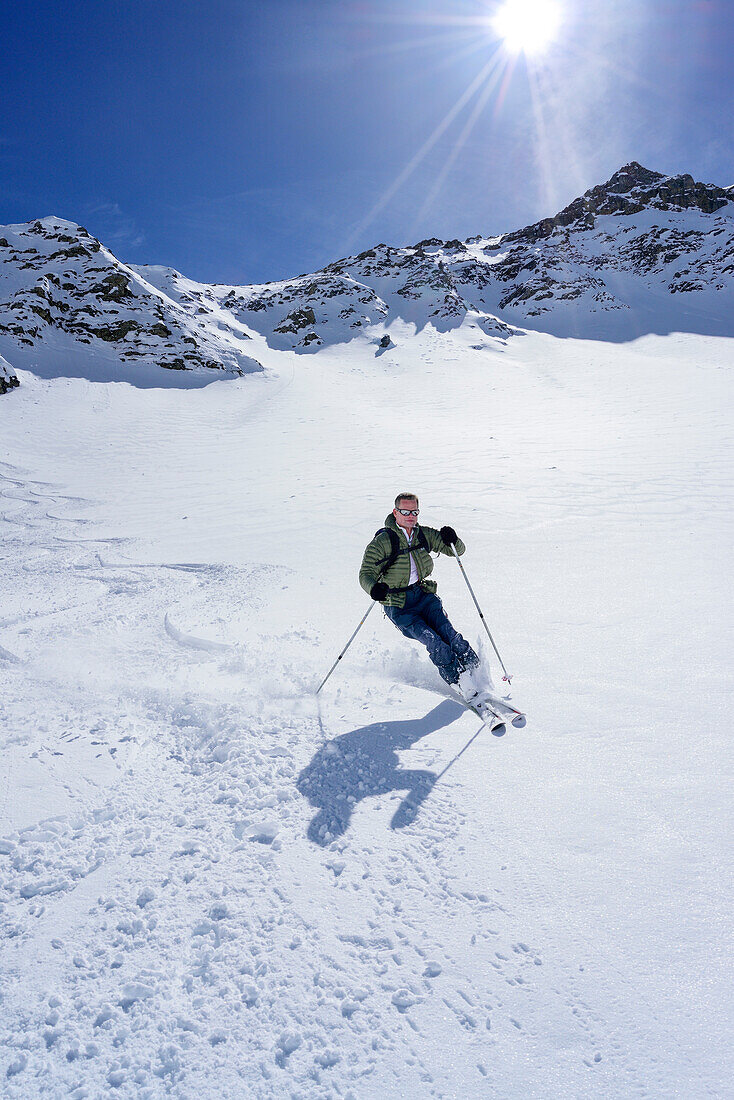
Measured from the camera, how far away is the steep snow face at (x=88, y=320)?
35906mm

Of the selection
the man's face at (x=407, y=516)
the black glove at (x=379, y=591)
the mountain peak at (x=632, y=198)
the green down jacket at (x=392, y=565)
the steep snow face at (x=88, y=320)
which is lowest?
the black glove at (x=379, y=591)

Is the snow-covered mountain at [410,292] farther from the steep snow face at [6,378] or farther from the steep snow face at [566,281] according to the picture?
the steep snow face at [6,378]

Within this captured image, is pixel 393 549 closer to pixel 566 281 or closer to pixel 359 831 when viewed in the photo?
pixel 359 831

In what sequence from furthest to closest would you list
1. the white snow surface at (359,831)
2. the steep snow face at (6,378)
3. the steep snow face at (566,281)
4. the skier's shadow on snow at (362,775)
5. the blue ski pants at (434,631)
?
the steep snow face at (566,281)
the steep snow face at (6,378)
the blue ski pants at (434,631)
the skier's shadow on snow at (362,775)
the white snow surface at (359,831)

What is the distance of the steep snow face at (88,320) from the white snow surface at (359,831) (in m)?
33.2

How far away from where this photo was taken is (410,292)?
71.4 m

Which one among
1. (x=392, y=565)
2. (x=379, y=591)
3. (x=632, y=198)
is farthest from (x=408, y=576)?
(x=632, y=198)

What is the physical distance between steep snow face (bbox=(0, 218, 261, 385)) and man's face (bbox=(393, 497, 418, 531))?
3508 cm

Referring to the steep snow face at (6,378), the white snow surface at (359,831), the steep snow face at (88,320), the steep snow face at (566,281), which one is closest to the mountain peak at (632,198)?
the steep snow face at (566,281)

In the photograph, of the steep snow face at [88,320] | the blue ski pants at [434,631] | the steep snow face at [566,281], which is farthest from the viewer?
the steep snow face at [566,281]

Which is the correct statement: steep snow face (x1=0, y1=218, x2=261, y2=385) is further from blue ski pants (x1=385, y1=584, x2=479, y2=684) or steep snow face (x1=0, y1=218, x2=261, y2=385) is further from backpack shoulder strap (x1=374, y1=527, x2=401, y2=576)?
blue ski pants (x1=385, y1=584, x2=479, y2=684)

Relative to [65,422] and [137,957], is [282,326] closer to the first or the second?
[65,422]

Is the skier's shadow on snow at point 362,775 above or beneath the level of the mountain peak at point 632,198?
beneath

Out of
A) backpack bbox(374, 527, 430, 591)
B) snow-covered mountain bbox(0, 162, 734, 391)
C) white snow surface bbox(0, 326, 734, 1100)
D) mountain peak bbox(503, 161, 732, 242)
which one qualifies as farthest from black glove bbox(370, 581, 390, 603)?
mountain peak bbox(503, 161, 732, 242)
